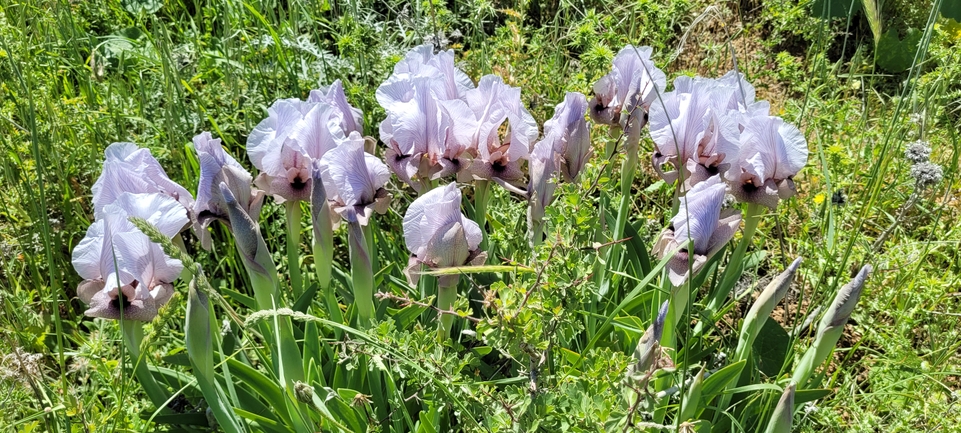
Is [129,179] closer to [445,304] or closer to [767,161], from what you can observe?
[445,304]

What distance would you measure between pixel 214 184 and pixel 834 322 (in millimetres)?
1162

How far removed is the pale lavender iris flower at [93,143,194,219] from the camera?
134 centimetres

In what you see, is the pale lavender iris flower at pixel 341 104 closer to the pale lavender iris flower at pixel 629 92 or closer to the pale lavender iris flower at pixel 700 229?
the pale lavender iris flower at pixel 629 92

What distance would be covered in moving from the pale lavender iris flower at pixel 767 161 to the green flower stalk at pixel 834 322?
0.26 m

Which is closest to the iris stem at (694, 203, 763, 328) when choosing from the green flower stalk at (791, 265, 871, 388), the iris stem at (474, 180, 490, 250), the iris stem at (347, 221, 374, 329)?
the green flower stalk at (791, 265, 871, 388)

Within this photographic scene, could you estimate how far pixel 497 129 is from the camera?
156 centimetres

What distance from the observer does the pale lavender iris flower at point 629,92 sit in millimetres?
1651

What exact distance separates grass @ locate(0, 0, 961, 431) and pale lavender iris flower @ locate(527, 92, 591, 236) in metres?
0.12

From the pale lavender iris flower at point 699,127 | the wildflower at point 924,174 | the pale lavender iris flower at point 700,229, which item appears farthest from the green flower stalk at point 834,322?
the wildflower at point 924,174

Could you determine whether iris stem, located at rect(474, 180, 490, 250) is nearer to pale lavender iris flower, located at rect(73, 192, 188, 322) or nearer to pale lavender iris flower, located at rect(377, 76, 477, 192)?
pale lavender iris flower, located at rect(377, 76, 477, 192)

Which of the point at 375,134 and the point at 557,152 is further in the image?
the point at 375,134

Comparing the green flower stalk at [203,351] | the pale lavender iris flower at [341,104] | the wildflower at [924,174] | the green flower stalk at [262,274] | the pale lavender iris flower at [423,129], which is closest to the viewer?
the green flower stalk at [203,351]

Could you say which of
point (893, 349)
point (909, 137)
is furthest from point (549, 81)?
point (893, 349)

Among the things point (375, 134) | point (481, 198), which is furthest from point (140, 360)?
point (375, 134)
